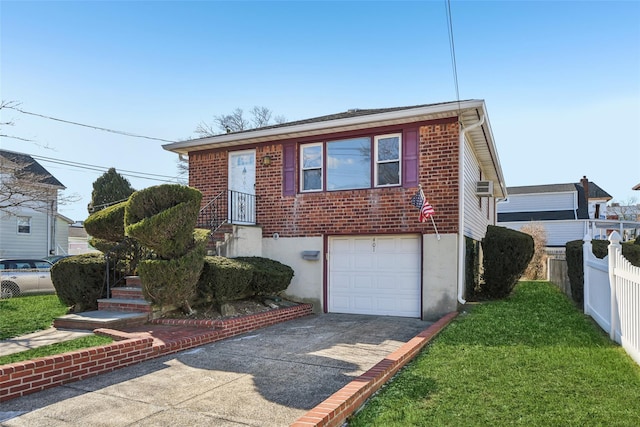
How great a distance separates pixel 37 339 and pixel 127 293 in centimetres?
228

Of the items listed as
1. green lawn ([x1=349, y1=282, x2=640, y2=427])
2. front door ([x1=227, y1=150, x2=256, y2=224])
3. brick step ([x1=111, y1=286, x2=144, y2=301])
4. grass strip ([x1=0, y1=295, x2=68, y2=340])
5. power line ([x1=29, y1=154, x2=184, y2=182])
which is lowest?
grass strip ([x1=0, y1=295, x2=68, y2=340])

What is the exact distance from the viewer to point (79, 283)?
8789 mm

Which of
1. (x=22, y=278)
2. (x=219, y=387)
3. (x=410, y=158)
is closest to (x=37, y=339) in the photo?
(x=219, y=387)

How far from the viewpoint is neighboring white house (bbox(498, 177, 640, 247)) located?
32531 millimetres

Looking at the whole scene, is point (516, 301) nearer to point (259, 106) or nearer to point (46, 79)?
point (46, 79)

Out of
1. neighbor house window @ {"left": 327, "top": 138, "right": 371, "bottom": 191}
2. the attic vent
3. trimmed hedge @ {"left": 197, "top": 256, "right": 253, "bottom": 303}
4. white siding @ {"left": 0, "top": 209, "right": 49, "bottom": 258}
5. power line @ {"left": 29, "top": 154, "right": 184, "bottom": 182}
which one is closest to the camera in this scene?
trimmed hedge @ {"left": 197, "top": 256, "right": 253, "bottom": 303}

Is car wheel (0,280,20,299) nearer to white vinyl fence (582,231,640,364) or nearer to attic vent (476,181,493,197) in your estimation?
attic vent (476,181,493,197)

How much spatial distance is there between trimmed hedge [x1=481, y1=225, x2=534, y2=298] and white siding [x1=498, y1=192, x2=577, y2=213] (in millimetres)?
24544

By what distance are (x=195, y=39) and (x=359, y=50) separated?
4.84m

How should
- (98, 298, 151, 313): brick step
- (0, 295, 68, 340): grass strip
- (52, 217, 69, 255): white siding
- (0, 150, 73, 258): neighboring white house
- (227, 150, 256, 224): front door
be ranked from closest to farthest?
(0, 295, 68, 340): grass strip < (98, 298, 151, 313): brick step < (227, 150, 256, 224): front door < (0, 150, 73, 258): neighboring white house < (52, 217, 69, 255): white siding

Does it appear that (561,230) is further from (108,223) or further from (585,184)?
(108,223)

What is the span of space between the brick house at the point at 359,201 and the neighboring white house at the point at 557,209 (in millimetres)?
24391

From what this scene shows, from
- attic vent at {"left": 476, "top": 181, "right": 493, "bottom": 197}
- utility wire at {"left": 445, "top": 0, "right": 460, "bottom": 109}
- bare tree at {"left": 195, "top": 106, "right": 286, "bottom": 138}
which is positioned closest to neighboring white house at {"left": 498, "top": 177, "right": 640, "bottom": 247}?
bare tree at {"left": 195, "top": 106, "right": 286, "bottom": 138}

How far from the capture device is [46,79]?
38.6 feet
